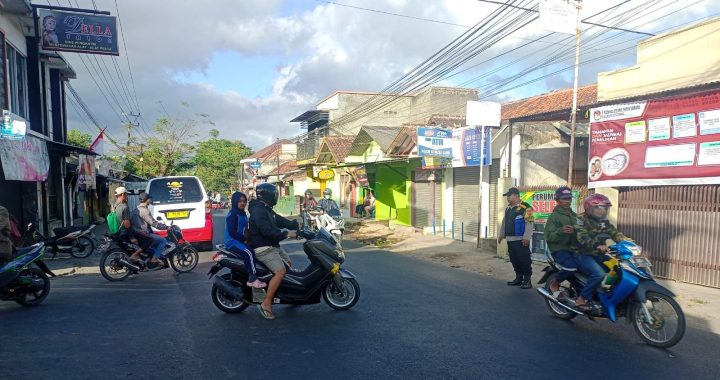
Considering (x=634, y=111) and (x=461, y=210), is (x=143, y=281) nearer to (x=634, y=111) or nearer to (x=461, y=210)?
(x=634, y=111)

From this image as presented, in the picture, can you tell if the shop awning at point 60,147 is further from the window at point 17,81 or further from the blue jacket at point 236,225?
the blue jacket at point 236,225

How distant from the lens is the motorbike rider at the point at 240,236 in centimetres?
650

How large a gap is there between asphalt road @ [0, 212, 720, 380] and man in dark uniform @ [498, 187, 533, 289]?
1.11 meters

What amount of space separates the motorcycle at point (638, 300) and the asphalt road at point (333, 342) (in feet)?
0.66

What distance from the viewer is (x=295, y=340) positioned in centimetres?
553

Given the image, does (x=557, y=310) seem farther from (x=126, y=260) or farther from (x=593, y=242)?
(x=126, y=260)

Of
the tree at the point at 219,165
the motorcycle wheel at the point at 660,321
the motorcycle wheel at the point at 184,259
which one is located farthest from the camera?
the tree at the point at 219,165

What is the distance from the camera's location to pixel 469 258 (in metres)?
13.3

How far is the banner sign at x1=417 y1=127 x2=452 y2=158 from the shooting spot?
16.7m

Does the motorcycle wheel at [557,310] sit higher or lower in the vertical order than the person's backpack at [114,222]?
lower

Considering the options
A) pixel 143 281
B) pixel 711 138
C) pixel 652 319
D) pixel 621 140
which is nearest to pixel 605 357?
pixel 652 319

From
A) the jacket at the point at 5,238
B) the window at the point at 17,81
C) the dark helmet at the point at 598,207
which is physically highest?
the window at the point at 17,81

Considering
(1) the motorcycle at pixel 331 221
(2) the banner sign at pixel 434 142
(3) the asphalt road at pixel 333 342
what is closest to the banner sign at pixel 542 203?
(3) the asphalt road at pixel 333 342

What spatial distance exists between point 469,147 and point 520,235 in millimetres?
→ 7298
